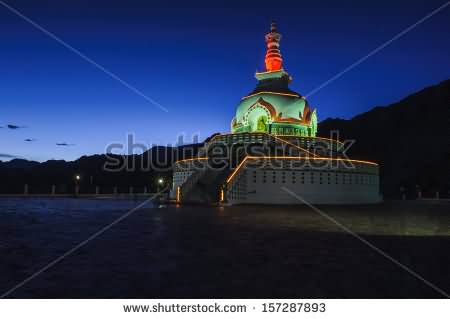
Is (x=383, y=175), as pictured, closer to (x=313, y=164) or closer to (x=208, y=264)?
(x=313, y=164)

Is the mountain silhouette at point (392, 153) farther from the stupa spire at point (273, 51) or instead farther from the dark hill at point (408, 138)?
the stupa spire at point (273, 51)

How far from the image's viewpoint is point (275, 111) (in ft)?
146

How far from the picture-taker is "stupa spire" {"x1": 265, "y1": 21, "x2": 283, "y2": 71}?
1987 inches

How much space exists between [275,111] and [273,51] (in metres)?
10.8

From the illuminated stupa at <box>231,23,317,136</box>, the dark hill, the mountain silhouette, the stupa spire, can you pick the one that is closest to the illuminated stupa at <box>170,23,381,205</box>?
the illuminated stupa at <box>231,23,317,136</box>

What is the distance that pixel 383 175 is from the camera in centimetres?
9712

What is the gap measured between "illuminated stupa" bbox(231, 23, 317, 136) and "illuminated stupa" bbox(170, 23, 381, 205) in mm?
119

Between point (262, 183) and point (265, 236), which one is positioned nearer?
point (265, 236)

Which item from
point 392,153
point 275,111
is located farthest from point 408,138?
point 275,111

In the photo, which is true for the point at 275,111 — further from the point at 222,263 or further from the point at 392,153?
the point at 392,153

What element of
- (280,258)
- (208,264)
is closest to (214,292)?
(208,264)

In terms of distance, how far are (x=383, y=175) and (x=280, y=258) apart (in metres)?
96.8

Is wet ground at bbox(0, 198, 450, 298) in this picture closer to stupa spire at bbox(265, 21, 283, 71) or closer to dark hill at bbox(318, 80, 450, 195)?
stupa spire at bbox(265, 21, 283, 71)

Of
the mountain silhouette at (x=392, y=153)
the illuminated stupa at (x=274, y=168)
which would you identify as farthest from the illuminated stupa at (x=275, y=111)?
the mountain silhouette at (x=392, y=153)
